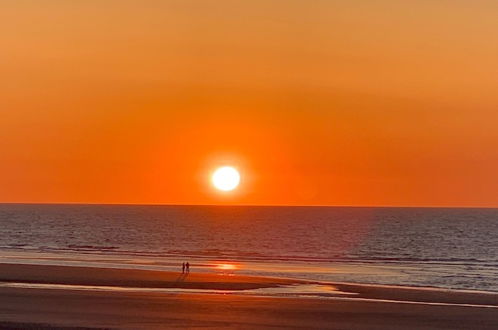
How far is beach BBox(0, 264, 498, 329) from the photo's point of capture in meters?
34.6

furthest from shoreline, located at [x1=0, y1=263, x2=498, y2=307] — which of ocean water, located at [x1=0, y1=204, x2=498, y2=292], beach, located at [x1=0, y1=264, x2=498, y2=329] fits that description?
ocean water, located at [x1=0, y1=204, x2=498, y2=292]

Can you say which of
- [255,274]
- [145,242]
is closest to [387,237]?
[145,242]

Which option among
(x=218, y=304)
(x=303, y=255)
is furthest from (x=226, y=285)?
(x=303, y=255)

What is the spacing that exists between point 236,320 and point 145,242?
88.5 metres

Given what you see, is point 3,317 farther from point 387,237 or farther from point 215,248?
point 387,237

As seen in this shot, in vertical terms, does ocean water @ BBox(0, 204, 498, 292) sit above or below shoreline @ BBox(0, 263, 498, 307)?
above

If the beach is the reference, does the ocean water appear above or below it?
above

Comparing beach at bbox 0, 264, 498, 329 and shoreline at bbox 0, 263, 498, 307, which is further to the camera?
shoreline at bbox 0, 263, 498, 307

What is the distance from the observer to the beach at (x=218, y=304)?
34625 millimetres

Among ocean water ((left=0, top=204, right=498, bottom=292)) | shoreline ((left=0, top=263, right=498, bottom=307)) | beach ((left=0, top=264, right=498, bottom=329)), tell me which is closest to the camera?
beach ((left=0, top=264, right=498, bottom=329))

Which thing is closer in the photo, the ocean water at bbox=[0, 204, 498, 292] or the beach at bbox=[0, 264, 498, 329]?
the beach at bbox=[0, 264, 498, 329]

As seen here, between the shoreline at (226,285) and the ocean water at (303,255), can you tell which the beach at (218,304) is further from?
the ocean water at (303,255)

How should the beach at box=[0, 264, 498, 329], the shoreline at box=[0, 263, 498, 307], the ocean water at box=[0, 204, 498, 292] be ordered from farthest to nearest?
the ocean water at box=[0, 204, 498, 292]
the shoreline at box=[0, 263, 498, 307]
the beach at box=[0, 264, 498, 329]

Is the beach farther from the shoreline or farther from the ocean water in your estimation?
the ocean water
